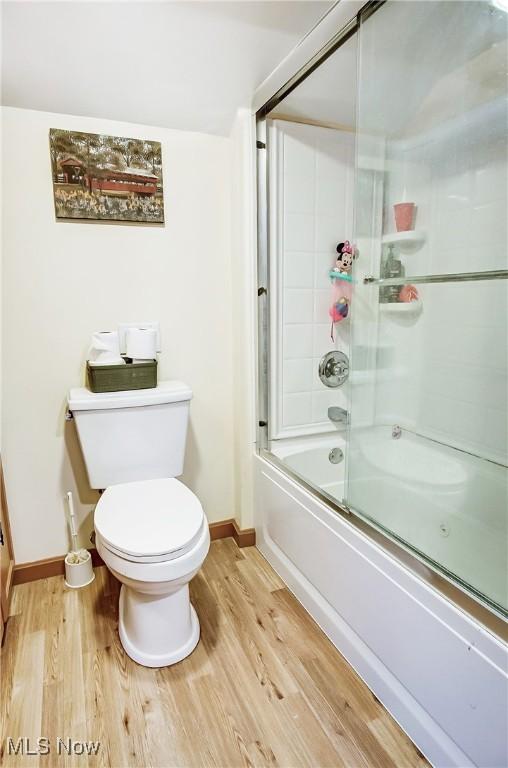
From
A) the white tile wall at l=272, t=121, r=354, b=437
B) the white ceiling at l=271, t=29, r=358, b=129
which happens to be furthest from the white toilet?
the white ceiling at l=271, t=29, r=358, b=129

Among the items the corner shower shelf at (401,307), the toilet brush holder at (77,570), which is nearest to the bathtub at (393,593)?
the corner shower shelf at (401,307)

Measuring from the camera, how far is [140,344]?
1.68 meters

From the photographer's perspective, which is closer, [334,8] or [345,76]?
[334,8]

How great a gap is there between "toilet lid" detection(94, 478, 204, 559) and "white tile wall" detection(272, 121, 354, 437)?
0.61m

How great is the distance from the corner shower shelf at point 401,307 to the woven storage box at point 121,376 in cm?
98

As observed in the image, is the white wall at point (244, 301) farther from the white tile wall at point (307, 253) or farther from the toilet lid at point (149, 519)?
the toilet lid at point (149, 519)

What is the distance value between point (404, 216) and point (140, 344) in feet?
3.91

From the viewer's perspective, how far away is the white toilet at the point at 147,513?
49.8 inches

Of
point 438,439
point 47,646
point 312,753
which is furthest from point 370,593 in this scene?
point 47,646

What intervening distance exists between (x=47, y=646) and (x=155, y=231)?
5.25 feet

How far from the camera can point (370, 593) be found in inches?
48.1

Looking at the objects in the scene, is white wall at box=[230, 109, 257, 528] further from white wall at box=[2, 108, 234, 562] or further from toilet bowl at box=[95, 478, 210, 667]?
toilet bowl at box=[95, 478, 210, 667]

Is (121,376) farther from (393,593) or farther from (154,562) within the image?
(393,593)

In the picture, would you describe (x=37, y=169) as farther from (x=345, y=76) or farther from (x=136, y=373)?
(x=345, y=76)
